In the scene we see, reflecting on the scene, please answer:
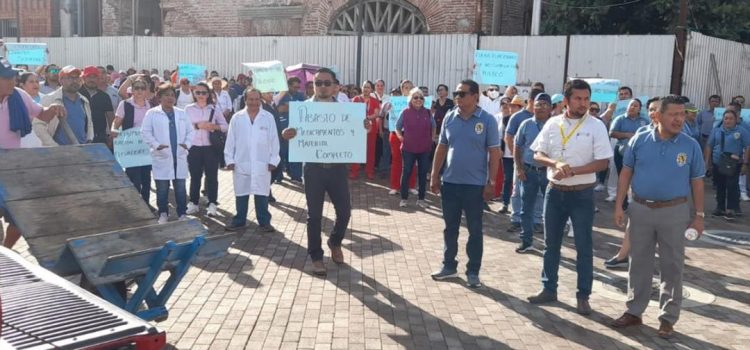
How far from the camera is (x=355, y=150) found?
696 cm

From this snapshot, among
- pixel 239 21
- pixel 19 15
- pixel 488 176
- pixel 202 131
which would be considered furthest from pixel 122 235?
pixel 19 15

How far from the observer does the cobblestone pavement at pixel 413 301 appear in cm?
518

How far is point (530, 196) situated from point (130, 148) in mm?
4996

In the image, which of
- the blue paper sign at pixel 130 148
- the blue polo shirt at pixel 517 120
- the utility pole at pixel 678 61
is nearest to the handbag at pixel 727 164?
the blue polo shirt at pixel 517 120

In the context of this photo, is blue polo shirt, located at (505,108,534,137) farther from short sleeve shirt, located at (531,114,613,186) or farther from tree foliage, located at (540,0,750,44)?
tree foliage, located at (540,0,750,44)

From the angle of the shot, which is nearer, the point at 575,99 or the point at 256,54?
the point at 575,99

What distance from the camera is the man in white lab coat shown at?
8445 millimetres

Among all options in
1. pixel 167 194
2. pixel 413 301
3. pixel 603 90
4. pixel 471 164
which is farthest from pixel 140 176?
pixel 603 90

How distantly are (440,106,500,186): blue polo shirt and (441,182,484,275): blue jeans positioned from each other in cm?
9

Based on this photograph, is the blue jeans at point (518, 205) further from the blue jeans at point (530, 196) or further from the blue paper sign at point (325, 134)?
the blue paper sign at point (325, 134)

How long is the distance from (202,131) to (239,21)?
49.8 ft

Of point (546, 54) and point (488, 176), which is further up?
point (546, 54)

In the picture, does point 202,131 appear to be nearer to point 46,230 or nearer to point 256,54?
point 46,230

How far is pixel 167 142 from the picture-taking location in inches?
334
